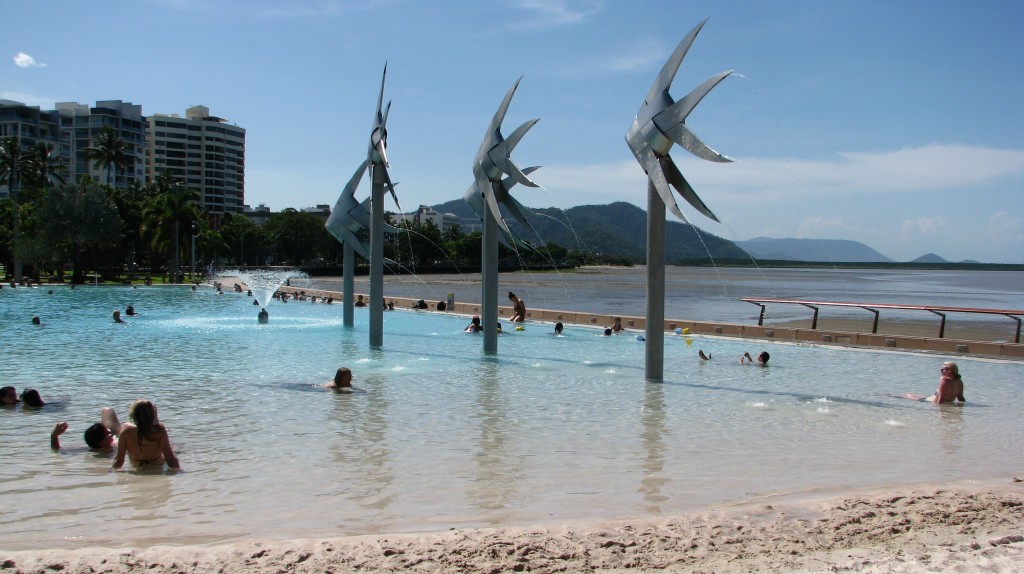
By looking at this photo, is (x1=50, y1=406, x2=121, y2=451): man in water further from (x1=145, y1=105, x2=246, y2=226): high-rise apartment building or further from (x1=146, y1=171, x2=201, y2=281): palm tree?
(x1=145, y1=105, x2=246, y2=226): high-rise apartment building

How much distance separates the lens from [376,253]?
20516 mm

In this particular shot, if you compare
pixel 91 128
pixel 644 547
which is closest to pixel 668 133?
pixel 644 547

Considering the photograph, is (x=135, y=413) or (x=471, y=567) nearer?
(x=471, y=567)

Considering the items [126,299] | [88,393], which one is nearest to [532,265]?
[126,299]

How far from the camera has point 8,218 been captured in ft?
230

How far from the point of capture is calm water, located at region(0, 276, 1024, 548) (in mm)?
7223

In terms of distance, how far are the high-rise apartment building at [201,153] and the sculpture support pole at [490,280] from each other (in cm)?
15200

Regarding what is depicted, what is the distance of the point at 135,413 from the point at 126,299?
37.6 meters

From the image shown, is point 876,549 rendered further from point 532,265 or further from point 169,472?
point 532,265

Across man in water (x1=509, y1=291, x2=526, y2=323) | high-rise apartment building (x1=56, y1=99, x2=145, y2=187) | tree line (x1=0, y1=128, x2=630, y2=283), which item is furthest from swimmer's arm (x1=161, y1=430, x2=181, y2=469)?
high-rise apartment building (x1=56, y1=99, x2=145, y2=187)

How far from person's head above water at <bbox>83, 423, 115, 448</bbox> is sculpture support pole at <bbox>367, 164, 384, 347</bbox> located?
1086 cm

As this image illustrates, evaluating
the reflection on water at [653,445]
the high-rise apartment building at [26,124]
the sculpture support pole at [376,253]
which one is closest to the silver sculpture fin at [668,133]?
the reflection on water at [653,445]

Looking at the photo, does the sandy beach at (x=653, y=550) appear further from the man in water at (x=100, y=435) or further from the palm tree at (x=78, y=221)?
the palm tree at (x=78, y=221)

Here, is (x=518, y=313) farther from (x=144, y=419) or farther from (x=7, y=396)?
(x=144, y=419)
